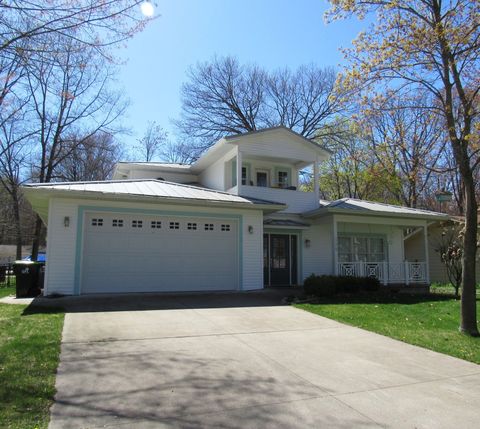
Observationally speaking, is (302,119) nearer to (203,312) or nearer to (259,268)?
(259,268)

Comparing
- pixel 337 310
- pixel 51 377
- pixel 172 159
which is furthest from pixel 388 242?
pixel 172 159

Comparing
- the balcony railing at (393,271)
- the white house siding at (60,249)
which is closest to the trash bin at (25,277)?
the white house siding at (60,249)

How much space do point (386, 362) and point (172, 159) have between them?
105ft

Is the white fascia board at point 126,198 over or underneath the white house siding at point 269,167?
underneath

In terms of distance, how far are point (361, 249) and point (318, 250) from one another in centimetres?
243

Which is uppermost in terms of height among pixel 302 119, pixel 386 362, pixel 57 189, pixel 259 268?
pixel 302 119

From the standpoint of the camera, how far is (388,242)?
746 inches

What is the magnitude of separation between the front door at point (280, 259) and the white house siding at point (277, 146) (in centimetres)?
340

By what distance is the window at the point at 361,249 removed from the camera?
1808 centimetres

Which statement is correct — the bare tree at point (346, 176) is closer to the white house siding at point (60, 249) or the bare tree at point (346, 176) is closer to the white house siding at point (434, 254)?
the white house siding at point (434, 254)

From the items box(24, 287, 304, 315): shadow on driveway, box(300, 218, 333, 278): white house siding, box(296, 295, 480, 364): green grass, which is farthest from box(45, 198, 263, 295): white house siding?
box(300, 218, 333, 278): white house siding

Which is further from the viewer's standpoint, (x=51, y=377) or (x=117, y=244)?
(x=117, y=244)

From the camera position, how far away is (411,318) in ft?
31.6

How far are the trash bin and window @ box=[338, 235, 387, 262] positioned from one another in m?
12.0
